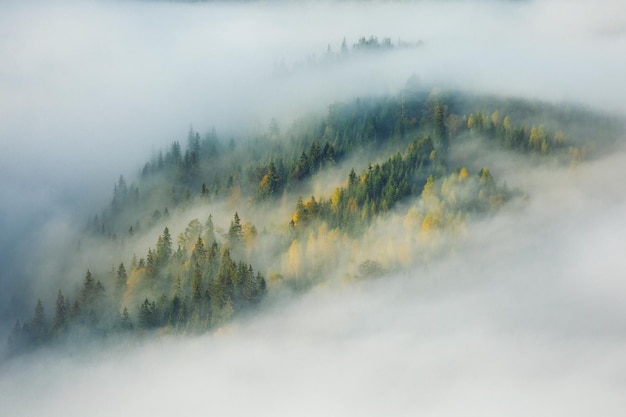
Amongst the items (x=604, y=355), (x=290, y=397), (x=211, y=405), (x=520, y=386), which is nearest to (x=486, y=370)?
(x=520, y=386)

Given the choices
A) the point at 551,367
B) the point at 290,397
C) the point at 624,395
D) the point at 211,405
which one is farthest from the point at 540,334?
the point at 211,405

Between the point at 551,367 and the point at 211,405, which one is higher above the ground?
the point at 551,367

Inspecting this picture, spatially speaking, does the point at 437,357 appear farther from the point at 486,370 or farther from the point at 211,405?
the point at 211,405

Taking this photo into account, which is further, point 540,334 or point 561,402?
point 540,334

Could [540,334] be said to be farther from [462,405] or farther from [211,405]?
[211,405]

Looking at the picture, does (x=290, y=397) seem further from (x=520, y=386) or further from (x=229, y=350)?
(x=520, y=386)

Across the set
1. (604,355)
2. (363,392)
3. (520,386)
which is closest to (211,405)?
(363,392)

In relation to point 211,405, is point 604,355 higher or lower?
higher
